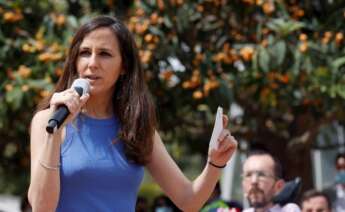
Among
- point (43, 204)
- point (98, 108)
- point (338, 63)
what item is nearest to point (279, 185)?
point (98, 108)

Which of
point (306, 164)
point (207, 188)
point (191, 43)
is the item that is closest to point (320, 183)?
point (306, 164)

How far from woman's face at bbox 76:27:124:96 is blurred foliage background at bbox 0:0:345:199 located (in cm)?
360

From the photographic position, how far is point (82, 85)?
9.02ft

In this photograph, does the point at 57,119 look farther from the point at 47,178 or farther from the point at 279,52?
the point at 279,52

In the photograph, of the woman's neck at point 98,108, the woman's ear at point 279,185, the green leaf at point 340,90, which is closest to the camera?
the woman's neck at point 98,108

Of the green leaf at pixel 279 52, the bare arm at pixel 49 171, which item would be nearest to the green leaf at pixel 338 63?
the green leaf at pixel 279 52

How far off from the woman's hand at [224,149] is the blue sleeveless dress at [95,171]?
29 centimetres

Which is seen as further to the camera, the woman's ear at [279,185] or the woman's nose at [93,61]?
the woman's ear at [279,185]

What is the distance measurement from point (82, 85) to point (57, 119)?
25cm

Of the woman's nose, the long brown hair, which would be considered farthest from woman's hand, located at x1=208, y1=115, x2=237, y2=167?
the woman's nose

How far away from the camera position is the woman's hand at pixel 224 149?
3.05 metres

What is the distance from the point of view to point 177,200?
3.15 metres

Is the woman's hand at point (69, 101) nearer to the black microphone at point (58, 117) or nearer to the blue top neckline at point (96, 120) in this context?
the black microphone at point (58, 117)

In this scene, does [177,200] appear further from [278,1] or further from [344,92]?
[278,1]
